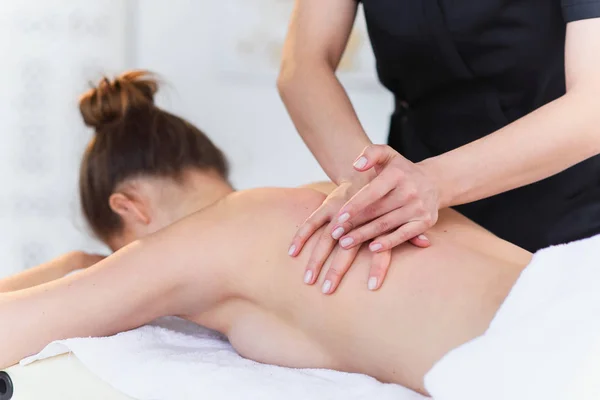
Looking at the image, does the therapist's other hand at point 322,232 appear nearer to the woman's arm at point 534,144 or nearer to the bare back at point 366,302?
the bare back at point 366,302

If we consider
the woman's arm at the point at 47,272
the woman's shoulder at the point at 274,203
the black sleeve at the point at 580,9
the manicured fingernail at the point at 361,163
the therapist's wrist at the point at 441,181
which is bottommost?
the woman's arm at the point at 47,272

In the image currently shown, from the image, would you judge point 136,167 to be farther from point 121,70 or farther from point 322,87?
point 121,70

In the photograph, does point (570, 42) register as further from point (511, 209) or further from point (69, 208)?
point (69, 208)

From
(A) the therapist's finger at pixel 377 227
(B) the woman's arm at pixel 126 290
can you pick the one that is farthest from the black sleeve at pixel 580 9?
(B) the woman's arm at pixel 126 290

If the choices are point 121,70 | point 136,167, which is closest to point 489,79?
point 136,167

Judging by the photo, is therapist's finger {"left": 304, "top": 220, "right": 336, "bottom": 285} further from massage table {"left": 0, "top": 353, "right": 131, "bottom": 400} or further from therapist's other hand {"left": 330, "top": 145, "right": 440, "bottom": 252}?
massage table {"left": 0, "top": 353, "right": 131, "bottom": 400}

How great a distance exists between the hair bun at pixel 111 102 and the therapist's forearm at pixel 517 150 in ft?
2.67

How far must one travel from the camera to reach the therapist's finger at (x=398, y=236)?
1.18 meters

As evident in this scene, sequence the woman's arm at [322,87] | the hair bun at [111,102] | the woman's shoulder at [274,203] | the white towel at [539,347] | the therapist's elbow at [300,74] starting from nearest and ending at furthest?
1. the white towel at [539,347]
2. the woman's shoulder at [274,203]
3. the woman's arm at [322,87]
4. the therapist's elbow at [300,74]
5. the hair bun at [111,102]

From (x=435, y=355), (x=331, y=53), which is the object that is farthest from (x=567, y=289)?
(x=331, y=53)

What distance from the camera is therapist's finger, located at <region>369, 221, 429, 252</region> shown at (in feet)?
3.88

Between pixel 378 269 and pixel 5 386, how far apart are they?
2.01ft

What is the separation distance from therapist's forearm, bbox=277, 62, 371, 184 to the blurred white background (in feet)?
3.54

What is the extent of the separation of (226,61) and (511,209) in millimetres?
1350
